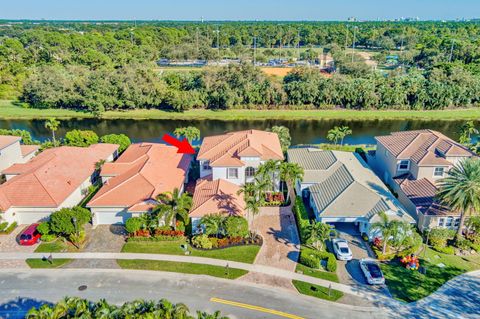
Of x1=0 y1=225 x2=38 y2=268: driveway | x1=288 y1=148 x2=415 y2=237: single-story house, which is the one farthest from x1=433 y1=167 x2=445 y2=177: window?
x1=0 y1=225 x2=38 y2=268: driveway

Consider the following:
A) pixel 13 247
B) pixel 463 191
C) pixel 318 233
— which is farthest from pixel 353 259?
pixel 13 247

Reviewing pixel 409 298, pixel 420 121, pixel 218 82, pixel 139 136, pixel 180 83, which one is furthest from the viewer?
pixel 180 83

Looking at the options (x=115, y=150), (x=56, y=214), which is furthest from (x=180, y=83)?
(x=56, y=214)

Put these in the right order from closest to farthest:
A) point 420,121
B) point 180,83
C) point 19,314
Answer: point 19,314
point 420,121
point 180,83

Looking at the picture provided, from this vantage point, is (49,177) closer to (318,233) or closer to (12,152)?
(12,152)

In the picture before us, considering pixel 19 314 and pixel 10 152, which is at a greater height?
pixel 10 152

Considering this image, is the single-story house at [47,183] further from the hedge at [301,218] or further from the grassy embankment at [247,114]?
the grassy embankment at [247,114]

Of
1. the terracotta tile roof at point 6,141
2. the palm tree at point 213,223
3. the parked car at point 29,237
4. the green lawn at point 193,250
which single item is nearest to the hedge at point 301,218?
the green lawn at point 193,250

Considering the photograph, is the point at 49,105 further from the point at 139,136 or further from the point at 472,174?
the point at 472,174

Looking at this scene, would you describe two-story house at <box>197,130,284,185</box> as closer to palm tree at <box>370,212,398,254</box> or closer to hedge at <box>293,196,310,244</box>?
hedge at <box>293,196,310,244</box>
